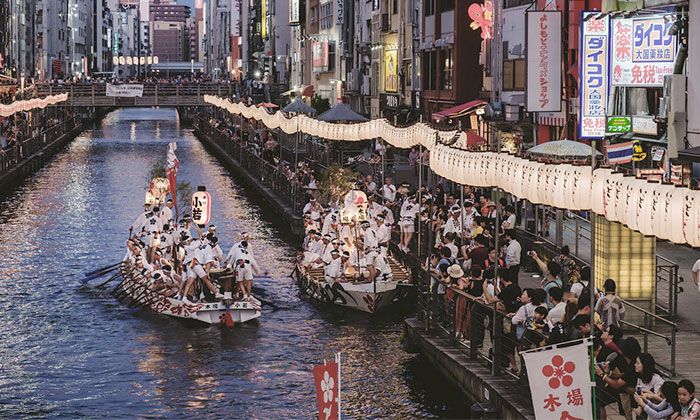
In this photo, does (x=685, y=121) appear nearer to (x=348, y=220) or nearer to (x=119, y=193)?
(x=348, y=220)

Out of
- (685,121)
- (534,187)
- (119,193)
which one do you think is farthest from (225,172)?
Result: (534,187)

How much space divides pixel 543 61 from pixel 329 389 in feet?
75.6

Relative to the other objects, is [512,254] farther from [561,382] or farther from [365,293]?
[561,382]

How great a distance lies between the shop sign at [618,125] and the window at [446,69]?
2346 centimetres

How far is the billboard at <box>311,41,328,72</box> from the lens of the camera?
8938cm

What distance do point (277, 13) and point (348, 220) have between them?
94.1 meters

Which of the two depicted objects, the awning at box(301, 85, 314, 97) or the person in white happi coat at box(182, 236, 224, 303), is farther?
the awning at box(301, 85, 314, 97)

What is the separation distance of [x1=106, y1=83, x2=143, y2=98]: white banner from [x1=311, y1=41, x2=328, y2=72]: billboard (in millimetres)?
16566

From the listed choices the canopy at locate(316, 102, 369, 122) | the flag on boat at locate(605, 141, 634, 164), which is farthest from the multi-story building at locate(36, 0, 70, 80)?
the flag on boat at locate(605, 141, 634, 164)

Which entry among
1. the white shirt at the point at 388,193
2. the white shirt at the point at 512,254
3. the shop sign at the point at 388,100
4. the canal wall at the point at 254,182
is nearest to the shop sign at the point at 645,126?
the white shirt at the point at 512,254

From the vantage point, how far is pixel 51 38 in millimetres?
153500

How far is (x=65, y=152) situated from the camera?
86.6 meters

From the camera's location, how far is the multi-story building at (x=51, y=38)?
142 meters

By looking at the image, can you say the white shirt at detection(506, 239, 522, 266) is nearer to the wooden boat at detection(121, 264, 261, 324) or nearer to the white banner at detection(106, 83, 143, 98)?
the wooden boat at detection(121, 264, 261, 324)
